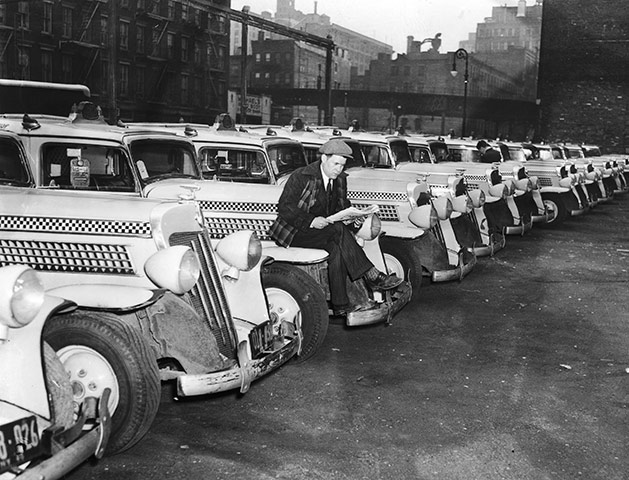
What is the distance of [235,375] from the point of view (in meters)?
4.88

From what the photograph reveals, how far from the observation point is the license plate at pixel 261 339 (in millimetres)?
5320

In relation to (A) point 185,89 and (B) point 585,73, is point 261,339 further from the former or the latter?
(A) point 185,89

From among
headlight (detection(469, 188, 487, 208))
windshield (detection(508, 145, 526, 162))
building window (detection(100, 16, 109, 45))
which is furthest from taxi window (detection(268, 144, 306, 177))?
building window (detection(100, 16, 109, 45))

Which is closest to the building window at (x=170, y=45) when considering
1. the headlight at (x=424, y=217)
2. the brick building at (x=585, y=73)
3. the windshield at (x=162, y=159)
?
the brick building at (x=585, y=73)

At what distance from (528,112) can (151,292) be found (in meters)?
48.3

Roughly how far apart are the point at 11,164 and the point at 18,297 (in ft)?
11.2

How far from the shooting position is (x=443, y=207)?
9.30 metres

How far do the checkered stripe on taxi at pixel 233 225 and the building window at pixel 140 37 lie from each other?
36.3 m

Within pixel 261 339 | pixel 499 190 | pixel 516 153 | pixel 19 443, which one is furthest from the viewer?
pixel 516 153

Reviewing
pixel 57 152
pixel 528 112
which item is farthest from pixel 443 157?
pixel 528 112

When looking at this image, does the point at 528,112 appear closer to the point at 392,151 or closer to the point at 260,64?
the point at 260,64

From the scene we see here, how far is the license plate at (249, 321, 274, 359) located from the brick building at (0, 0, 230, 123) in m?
23.8

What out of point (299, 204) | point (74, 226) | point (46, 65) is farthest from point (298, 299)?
point (46, 65)

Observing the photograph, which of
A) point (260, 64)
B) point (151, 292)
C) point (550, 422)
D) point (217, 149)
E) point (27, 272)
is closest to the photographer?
point (27, 272)
